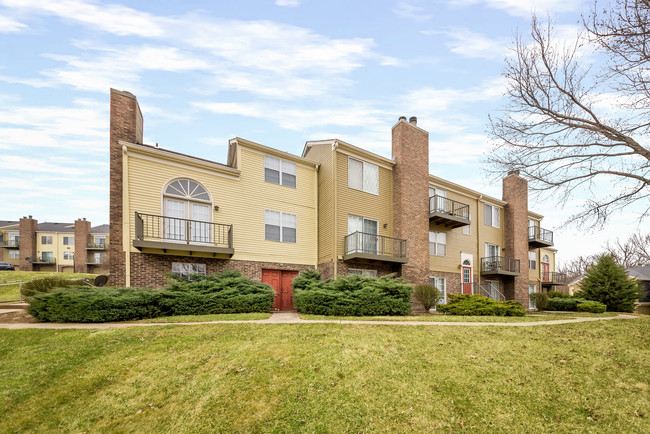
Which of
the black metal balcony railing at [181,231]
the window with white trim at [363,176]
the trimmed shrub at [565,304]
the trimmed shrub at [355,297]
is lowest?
the trimmed shrub at [565,304]

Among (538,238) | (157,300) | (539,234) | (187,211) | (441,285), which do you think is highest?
(187,211)

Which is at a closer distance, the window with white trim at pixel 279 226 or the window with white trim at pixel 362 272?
the window with white trim at pixel 279 226

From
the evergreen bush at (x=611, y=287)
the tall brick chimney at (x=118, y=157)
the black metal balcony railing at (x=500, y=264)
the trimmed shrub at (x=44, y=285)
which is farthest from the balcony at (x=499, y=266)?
the trimmed shrub at (x=44, y=285)

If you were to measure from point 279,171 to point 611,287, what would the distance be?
2388 centimetres

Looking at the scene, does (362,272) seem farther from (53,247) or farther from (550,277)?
(53,247)

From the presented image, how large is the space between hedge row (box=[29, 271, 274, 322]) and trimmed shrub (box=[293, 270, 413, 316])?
160 cm

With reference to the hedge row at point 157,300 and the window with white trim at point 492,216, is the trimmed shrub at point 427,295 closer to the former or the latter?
the hedge row at point 157,300

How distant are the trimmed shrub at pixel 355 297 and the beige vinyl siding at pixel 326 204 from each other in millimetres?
2918

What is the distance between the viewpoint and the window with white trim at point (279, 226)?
1573 centimetres

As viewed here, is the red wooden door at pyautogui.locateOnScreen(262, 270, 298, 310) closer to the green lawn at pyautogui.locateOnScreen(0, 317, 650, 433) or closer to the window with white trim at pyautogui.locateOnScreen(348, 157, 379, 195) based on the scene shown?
the window with white trim at pyautogui.locateOnScreen(348, 157, 379, 195)

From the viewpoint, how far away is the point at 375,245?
17.1 meters

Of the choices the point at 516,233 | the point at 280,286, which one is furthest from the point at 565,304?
the point at 280,286

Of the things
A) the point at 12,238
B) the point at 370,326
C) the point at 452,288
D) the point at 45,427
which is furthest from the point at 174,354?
the point at 12,238

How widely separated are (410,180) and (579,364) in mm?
11987
